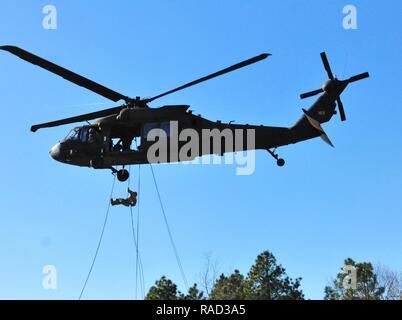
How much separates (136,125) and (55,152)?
4.48m

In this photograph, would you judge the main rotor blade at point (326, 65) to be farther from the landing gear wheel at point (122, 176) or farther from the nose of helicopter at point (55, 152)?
the nose of helicopter at point (55, 152)

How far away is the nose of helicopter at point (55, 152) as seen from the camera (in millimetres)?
27047

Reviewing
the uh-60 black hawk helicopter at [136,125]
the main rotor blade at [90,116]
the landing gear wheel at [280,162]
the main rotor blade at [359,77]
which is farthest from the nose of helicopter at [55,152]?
the main rotor blade at [359,77]

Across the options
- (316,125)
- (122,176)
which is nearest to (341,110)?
(316,125)

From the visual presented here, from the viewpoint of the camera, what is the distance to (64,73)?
25.1 m

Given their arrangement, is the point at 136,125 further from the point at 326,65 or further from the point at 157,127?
the point at 326,65

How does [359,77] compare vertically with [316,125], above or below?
above

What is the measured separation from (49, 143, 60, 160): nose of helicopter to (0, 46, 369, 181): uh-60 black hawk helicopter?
0.05 m

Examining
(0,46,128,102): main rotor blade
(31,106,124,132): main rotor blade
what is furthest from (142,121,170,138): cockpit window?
(0,46,128,102): main rotor blade

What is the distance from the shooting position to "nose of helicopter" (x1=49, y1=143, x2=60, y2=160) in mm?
27047

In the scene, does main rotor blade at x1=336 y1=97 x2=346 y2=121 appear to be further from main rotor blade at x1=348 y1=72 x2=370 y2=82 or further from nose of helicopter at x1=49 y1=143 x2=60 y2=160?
nose of helicopter at x1=49 y1=143 x2=60 y2=160

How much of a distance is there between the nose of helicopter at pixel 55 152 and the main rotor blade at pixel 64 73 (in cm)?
338
